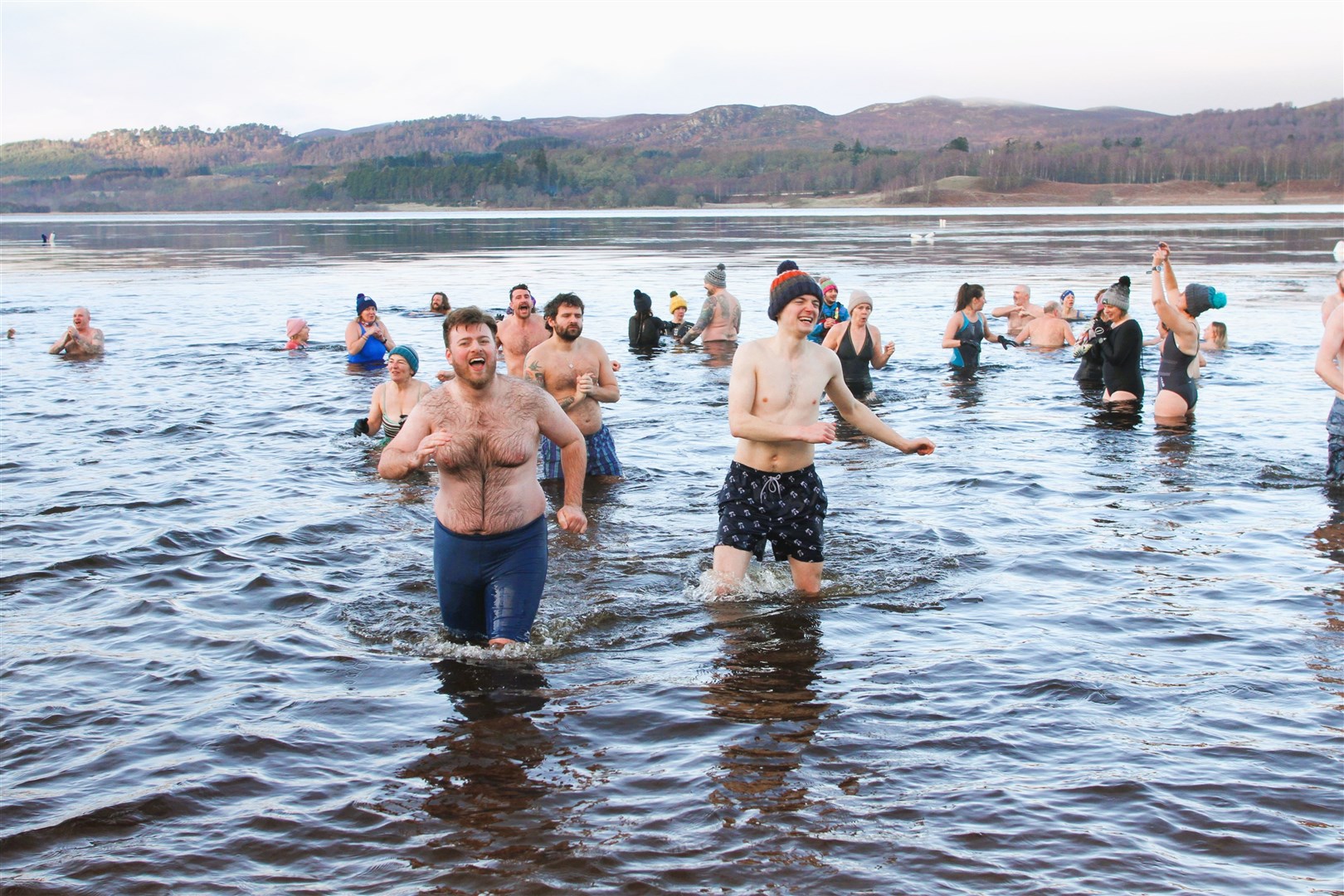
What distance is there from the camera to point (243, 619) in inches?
282

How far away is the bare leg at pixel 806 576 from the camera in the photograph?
23.3 feet

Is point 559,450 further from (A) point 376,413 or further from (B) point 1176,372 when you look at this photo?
(B) point 1176,372

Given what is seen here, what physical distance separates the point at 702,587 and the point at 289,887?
11.8 ft

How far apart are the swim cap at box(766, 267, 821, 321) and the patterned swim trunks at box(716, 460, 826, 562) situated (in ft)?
2.96

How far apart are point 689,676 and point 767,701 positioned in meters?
0.50

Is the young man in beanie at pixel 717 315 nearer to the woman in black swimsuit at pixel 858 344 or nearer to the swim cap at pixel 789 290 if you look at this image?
the woman in black swimsuit at pixel 858 344

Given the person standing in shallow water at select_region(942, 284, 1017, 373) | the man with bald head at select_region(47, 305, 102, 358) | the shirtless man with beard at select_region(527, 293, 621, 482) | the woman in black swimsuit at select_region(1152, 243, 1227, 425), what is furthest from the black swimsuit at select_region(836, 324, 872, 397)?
the man with bald head at select_region(47, 305, 102, 358)

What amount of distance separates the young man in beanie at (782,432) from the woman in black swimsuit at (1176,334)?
450 centimetres

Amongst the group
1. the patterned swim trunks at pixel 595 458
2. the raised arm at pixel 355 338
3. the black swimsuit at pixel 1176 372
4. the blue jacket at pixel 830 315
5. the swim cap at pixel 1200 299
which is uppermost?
the swim cap at pixel 1200 299

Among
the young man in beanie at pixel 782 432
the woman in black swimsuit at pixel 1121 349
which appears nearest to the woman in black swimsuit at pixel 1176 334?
the woman in black swimsuit at pixel 1121 349

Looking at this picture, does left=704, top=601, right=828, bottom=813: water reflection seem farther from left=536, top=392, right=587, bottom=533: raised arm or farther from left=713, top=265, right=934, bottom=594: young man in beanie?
left=536, top=392, right=587, bottom=533: raised arm

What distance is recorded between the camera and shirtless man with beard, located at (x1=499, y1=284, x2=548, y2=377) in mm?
11227

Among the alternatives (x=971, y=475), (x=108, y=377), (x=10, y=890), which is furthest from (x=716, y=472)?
(x=108, y=377)

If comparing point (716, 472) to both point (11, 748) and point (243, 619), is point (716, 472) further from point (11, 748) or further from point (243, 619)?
point (11, 748)
